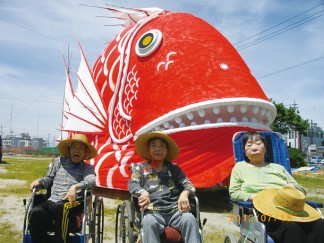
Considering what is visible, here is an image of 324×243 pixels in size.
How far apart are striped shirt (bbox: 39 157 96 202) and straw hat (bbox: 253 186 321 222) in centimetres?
164

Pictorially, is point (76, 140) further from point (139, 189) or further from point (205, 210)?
point (205, 210)

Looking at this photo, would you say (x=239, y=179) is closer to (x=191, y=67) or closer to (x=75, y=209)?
(x=75, y=209)

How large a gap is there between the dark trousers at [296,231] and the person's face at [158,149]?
42.5 inches

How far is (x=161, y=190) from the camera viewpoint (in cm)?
320

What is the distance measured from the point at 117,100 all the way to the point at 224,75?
2261 mm

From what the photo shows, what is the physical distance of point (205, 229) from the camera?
4.86m

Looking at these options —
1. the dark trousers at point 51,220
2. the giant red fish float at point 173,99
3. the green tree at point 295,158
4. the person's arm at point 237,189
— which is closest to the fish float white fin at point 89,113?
the giant red fish float at point 173,99

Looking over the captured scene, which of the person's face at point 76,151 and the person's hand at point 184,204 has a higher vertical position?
the person's face at point 76,151

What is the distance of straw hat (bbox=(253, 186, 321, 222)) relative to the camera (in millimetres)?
2689

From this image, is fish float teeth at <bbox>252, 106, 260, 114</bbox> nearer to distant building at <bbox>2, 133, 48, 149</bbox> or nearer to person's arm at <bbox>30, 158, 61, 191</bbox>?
person's arm at <bbox>30, 158, 61, 191</bbox>

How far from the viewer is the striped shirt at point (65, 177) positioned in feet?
11.5

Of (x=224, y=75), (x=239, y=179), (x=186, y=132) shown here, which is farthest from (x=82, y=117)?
→ (x=239, y=179)

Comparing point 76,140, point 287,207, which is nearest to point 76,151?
point 76,140

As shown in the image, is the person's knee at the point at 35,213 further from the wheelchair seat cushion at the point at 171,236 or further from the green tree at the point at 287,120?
the green tree at the point at 287,120
